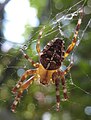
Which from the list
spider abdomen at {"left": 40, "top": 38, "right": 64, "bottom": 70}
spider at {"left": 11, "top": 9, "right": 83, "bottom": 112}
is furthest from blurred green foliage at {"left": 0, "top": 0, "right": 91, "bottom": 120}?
spider abdomen at {"left": 40, "top": 38, "right": 64, "bottom": 70}

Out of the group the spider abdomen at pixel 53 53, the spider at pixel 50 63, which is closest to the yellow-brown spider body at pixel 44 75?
the spider at pixel 50 63

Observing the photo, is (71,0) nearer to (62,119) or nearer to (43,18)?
(43,18)

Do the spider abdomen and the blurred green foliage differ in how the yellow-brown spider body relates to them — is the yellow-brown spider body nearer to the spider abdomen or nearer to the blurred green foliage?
the spider abdomen

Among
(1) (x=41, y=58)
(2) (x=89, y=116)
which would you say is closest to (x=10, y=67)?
(2) (x=89, y=116)

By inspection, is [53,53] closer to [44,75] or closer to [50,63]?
[50,63]

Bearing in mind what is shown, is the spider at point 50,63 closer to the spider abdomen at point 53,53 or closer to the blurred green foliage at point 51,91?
the spider abdomen at point 53,53

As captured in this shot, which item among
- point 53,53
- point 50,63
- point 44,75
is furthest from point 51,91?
point 53,53

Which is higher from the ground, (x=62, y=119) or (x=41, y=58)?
(x=62, y=119)

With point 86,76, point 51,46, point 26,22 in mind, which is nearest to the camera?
point 51,46
